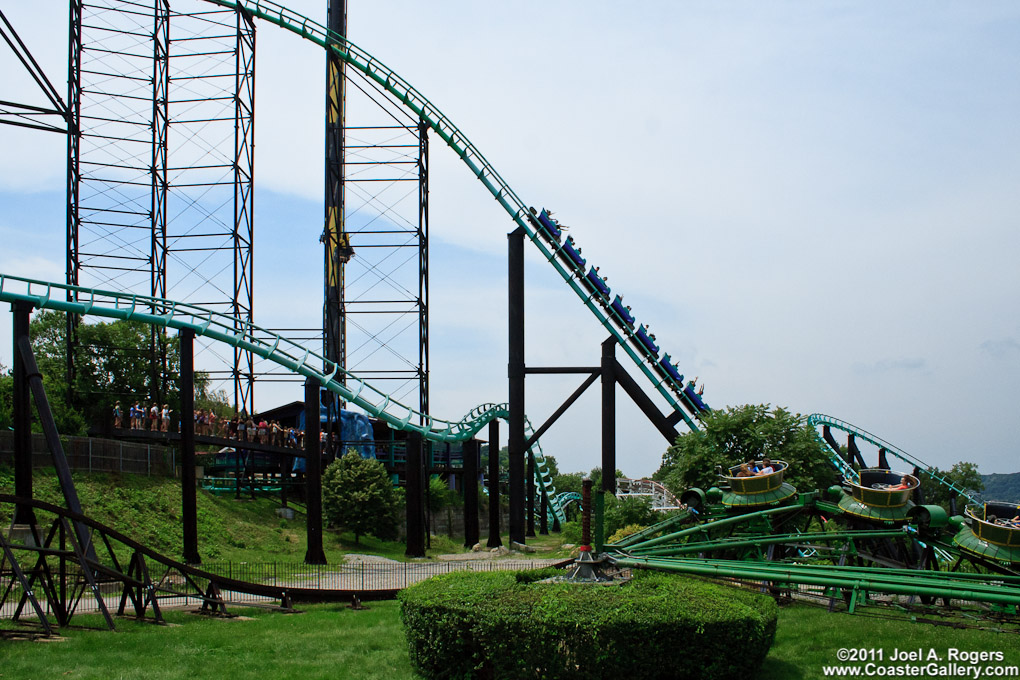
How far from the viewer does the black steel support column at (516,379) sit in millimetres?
29094

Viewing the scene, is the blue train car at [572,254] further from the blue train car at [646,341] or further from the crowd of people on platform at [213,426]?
the crowd of people on platform at [213,426]

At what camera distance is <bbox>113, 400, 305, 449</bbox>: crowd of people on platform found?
31234 mm

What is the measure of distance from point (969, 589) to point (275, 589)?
12745 mm

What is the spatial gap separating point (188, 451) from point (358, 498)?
1024cm

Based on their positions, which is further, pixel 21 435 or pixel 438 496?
pixel 438 496

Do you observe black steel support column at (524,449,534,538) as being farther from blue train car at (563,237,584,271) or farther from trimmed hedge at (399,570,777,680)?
trimmed hedge at (399,570,777,680)

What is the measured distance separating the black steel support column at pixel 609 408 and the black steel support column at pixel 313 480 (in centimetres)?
890

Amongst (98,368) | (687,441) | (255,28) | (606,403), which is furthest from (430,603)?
(255,28)

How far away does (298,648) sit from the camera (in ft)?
43.8

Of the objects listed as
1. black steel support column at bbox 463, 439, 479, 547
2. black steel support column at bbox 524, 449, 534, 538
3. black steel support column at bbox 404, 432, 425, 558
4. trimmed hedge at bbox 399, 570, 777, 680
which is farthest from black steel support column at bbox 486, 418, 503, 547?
trimmed hedge at bbox 399, 570, 777, 680

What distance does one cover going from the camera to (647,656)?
9953 mm

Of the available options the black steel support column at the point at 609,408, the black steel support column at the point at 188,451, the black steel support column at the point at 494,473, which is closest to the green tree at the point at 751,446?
the black steel support column at the point at 609,408

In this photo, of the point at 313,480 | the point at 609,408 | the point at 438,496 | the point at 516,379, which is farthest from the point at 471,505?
the point at 313,480

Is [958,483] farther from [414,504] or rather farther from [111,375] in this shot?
[111,375]
